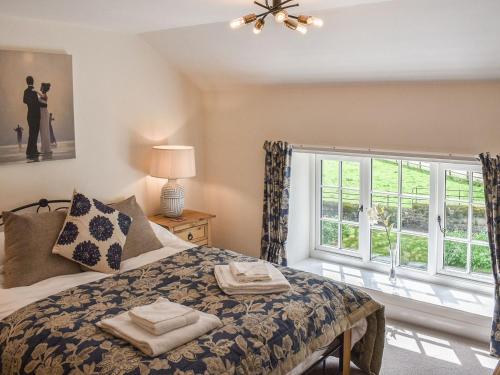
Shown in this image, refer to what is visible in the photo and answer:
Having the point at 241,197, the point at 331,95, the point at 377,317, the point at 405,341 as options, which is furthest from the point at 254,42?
the point at 405,341

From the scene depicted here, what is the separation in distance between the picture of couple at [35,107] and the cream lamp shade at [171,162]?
2.48 feet

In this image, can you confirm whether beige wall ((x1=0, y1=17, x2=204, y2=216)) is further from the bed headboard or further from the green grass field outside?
the green grass field outside

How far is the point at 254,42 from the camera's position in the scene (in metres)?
4.12

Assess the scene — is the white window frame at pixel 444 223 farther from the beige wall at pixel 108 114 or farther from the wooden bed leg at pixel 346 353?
the beige wall at pixel 108 114

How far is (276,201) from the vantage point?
15.8 feet

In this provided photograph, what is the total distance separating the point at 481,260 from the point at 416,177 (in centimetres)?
83

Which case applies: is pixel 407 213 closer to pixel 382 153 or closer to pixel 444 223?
pixel 444 223

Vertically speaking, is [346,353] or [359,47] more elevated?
[359,47]

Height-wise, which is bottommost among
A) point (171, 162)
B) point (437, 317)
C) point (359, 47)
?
point (437, 317)

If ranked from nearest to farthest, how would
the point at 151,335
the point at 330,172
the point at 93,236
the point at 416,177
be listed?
the point at 151,335 → the point at 93,236 → the point at 416,177 → the point at 330,172

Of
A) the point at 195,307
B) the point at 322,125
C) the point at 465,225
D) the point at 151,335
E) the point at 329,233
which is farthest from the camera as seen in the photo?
the point at 329,233

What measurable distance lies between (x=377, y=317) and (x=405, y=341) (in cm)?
75

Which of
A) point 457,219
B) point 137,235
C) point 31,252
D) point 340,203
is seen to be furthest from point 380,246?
point 31,252

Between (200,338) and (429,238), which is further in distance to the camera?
(429,238)
